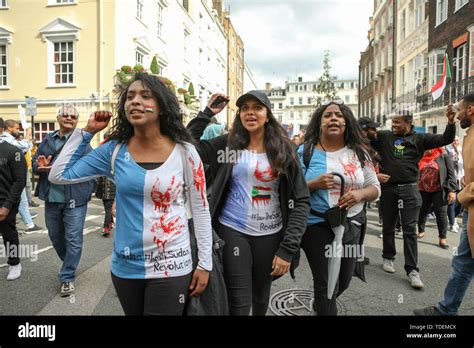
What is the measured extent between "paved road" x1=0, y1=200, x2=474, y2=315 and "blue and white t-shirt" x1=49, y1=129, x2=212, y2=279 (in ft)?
6.03

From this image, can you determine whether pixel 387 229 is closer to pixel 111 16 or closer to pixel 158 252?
pixel 158 252

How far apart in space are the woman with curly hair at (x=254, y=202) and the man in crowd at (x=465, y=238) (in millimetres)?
1474

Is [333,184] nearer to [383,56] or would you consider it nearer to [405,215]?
[405,215]

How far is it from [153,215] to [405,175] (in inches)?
148

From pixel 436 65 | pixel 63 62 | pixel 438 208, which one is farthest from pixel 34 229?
pixel 436 65

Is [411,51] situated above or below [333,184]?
above

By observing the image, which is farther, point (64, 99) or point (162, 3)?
point (162, 3)

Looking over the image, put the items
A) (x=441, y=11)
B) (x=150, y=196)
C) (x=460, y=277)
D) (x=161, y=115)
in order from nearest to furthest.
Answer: (x=150, y=196)
(x=161, y=115)
(x=460, y=277)
(x=441, y=11)

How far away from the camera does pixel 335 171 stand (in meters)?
2.99

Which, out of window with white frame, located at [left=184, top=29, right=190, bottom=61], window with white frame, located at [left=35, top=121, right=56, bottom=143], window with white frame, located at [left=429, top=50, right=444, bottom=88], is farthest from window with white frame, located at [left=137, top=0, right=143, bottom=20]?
window with white frame, located at [left=429, top=50, right=444, bottom=88]

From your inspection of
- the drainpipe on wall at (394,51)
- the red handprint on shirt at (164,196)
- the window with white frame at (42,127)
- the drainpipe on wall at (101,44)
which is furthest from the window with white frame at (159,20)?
the red handprint on shirt at (164,196)
